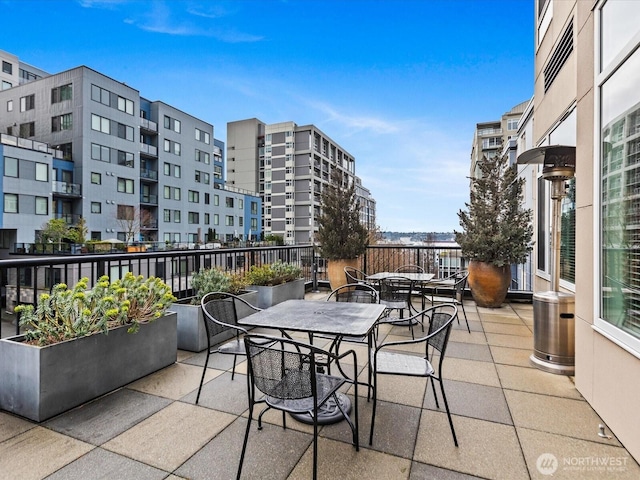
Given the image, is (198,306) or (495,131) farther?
(495,131)

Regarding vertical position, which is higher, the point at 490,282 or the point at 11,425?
the point at 490,282

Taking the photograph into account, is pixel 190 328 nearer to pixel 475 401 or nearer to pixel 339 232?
pixel 475 401

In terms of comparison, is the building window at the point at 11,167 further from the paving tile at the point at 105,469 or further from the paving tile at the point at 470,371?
the paving tile at the point at 470,371

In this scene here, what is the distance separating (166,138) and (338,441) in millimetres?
35137

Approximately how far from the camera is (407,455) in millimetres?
1917

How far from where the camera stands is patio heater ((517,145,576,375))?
3.19 meters

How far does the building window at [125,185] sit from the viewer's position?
90.3 feet

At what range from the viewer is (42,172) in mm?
22625

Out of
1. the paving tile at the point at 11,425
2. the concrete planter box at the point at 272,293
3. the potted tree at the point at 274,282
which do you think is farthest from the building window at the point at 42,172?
the paving tile at the point at 11,425

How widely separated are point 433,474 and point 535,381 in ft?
5.91

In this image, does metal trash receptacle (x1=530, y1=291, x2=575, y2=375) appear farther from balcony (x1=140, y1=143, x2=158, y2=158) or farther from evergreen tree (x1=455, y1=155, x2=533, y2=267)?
balcony (x1=140, y1=143, x2=158, y2=158)

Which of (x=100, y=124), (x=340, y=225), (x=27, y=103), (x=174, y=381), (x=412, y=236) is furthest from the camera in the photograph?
(x=27, y=103)

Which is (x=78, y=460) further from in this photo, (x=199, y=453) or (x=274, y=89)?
(x=274, y=89)

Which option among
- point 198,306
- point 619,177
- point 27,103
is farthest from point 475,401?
point 27,103
